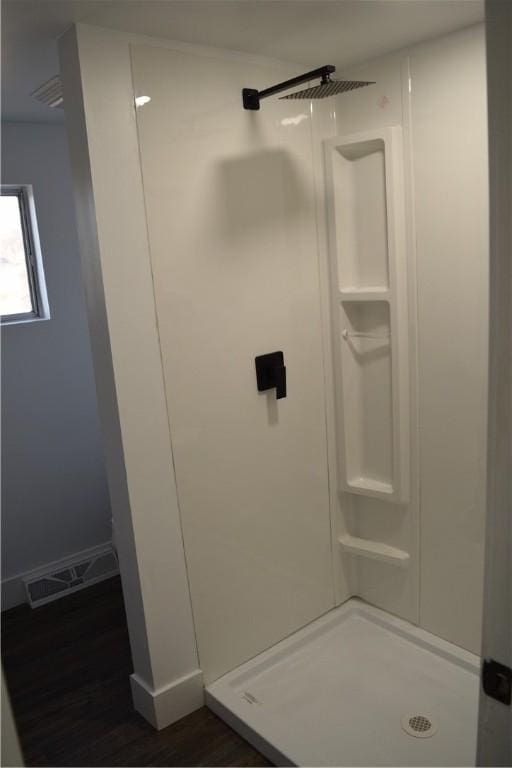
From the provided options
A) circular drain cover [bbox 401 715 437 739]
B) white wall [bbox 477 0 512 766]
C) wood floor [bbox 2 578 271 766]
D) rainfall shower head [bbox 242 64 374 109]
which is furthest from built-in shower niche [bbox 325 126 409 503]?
white wall [bbox 477 0 512 766]

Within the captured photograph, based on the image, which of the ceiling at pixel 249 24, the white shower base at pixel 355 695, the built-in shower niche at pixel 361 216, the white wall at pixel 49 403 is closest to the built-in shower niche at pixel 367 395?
the built-in shower niche at pixel 361 216

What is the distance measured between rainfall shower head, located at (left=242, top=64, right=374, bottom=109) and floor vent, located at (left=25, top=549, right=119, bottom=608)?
2318 mm

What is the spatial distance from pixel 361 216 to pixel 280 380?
687mm

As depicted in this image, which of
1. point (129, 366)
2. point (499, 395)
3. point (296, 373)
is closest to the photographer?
point (499, 395)

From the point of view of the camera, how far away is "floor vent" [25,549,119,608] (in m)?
3.17

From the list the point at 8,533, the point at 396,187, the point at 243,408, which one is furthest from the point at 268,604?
the point at 396,187

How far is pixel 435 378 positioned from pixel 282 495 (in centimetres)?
72

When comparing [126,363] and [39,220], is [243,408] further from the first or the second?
[39,220]

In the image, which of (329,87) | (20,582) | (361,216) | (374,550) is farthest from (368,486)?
(20,582)

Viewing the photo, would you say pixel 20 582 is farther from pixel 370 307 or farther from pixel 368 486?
pixel 370 307

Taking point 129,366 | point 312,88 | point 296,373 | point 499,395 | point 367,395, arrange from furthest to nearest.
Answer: point 367,395, point 296,373, point 129,366, point 312,88, point 499,395

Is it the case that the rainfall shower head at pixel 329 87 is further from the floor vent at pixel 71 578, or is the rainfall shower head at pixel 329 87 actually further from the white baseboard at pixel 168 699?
the floor vent at pixel 71 578

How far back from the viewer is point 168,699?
2240 millimetres

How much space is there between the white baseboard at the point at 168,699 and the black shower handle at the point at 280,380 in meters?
1.03
